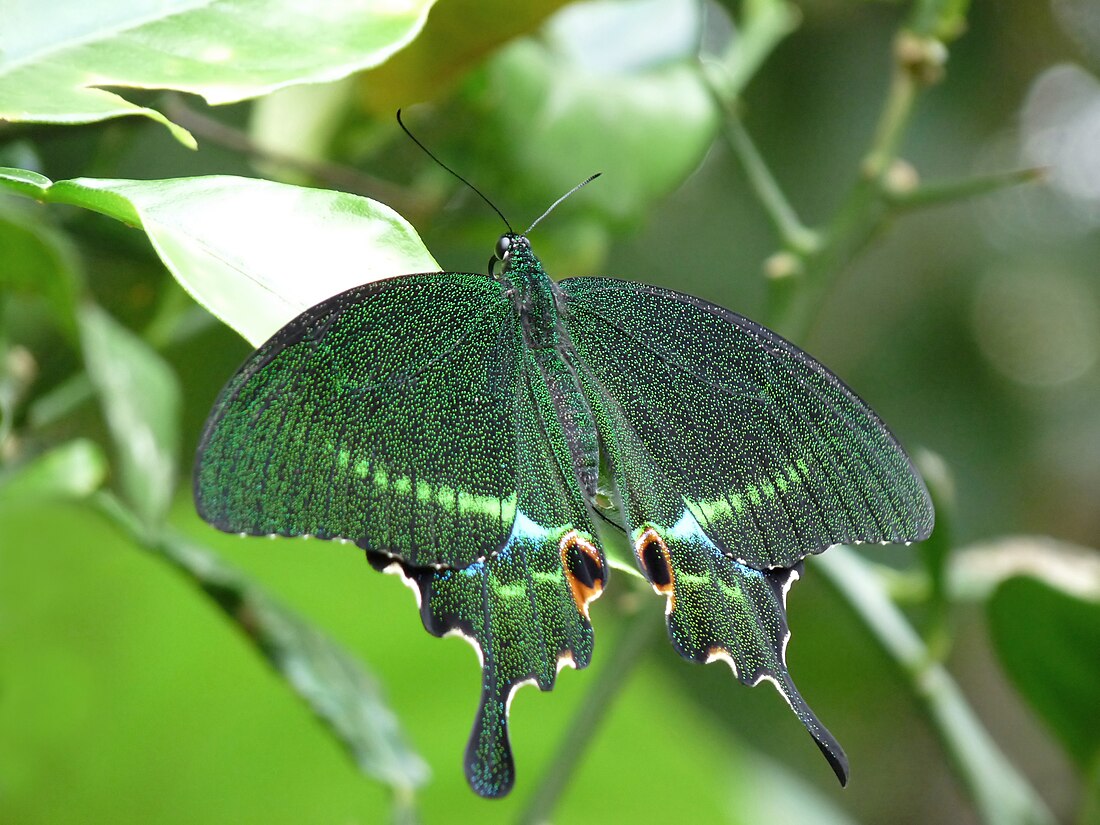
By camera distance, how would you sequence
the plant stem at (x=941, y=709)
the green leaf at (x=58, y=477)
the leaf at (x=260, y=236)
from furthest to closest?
the plant stem at (x=941, y=709)
the green leaf at (x=58, y=477)
the leaf at (x=260, y=236)

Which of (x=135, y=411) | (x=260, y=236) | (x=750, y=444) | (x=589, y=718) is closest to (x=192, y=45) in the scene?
(x=260, y=236)

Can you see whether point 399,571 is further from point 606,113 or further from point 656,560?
point 606,113

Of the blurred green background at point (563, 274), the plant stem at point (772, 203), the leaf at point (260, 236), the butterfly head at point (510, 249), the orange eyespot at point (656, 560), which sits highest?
the leaf at point (260, 236)

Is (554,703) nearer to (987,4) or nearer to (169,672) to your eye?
(169,672)

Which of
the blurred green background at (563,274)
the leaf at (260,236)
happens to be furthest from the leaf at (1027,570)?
the leaf at (260,236)

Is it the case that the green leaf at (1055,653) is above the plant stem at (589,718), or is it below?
above

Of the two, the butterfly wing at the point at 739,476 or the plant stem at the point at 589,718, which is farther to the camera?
the plant stem at the point at 589,718

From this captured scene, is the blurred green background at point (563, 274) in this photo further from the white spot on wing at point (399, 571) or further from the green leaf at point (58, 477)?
the white spot on wing at point (399, 571)
